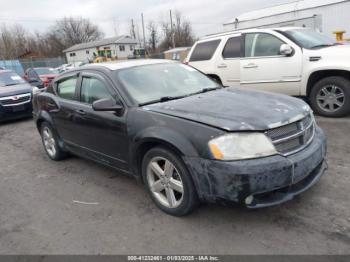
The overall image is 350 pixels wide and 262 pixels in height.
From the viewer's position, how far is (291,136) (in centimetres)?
283

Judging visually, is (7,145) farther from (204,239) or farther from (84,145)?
(204,239)

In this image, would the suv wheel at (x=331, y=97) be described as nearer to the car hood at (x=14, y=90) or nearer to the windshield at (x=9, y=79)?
the car hood at (x=14, y=90)

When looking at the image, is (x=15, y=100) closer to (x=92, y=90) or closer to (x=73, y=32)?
(x=92, y=90)

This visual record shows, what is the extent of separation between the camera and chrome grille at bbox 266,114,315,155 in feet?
8.96

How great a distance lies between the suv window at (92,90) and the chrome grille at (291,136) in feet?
6.45

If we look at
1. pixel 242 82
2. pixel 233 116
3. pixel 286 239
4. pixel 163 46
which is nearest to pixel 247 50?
pixel 242 82

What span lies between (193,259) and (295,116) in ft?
5.25

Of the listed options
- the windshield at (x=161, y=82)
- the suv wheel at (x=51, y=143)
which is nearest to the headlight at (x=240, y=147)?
the windshield at (x=161, y=82)

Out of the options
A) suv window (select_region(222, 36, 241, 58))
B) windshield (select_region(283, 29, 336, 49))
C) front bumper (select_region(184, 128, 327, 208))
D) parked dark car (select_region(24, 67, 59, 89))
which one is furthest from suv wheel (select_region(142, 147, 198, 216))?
parked dark car (select_region(24, 67, 59, 89))

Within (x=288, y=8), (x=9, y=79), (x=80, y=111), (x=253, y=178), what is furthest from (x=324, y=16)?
(x=253, y=178)

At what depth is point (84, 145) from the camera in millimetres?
A: 4266

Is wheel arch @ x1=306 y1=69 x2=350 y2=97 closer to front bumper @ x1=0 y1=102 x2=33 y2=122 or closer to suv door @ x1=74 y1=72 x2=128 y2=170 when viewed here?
suv door @ x1=74 y1=72 x2=128 y2=170

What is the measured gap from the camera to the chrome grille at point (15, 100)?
29.1 ft

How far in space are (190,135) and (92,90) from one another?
1.85 m
